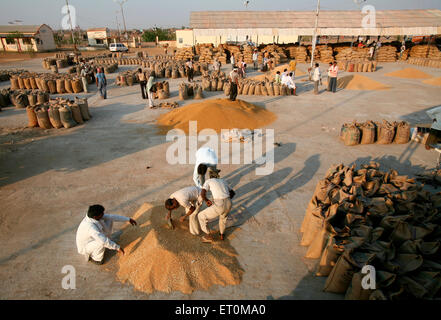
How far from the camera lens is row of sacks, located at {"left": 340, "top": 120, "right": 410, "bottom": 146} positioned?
7.69 metres

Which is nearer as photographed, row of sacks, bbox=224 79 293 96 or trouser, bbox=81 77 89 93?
row of sacks, bbox=224 79 293 96

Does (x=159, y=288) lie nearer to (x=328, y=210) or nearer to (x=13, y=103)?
(x=328, y=210)

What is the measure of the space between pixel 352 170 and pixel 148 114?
8.19 metres

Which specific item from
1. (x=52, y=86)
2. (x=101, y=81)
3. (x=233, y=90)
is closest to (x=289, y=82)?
(x=233, y=90)

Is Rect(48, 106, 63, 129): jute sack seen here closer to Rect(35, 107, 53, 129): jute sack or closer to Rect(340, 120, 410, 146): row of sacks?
Rect(35, 107, 53, 129): jute sack

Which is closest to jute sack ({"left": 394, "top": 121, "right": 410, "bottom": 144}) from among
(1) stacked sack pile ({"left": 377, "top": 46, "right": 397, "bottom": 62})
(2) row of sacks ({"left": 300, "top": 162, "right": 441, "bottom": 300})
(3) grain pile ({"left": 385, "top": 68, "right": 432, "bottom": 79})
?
(2) row of sacks ({"left": 300, "top": 162, "right": 441, "bottom": 300})

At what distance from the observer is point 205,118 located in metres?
9.09

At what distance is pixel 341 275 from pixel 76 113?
32.0ft

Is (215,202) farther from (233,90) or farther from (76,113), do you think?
(76,113)

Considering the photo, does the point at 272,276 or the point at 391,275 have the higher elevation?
the point at 391,275

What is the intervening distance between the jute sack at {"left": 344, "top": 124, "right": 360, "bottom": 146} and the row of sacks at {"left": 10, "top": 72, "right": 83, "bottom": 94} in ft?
47.0

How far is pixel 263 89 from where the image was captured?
Result: 1368 cm

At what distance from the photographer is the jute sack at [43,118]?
8953mm

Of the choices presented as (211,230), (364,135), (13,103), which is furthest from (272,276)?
(13,103)
